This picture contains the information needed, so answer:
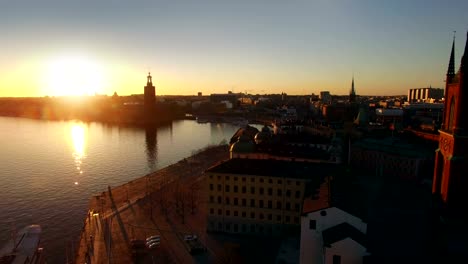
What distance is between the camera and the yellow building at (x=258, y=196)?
108 ft

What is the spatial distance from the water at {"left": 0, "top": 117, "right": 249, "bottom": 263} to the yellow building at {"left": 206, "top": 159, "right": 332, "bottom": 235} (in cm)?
1389

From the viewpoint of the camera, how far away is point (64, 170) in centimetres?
6075

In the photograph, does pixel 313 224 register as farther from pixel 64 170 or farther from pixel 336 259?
pixel 64 170

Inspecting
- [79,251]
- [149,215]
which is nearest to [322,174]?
[149,215]

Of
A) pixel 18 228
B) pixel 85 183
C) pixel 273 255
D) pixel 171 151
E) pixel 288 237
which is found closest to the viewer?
pixel 273 255

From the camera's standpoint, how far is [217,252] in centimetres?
3069

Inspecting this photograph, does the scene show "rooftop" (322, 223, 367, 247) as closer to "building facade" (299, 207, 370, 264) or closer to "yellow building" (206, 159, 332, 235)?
"building facade" (299, 207, 370, 264)

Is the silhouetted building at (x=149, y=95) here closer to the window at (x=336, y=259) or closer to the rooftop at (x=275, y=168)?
the rooftop at (x=275, y=168)

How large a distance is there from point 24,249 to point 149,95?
487 feet

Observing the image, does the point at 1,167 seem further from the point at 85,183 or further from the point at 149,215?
the point at 149,215

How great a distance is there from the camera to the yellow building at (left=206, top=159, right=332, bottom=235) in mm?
32938

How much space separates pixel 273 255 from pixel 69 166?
46615mm

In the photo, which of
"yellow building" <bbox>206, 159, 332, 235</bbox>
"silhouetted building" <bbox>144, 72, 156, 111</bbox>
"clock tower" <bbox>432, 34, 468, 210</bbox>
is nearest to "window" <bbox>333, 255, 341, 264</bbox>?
"clock tower" <bbox>432, 34, 468, 210</bbox>

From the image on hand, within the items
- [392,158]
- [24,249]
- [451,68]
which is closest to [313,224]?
[451,68]
